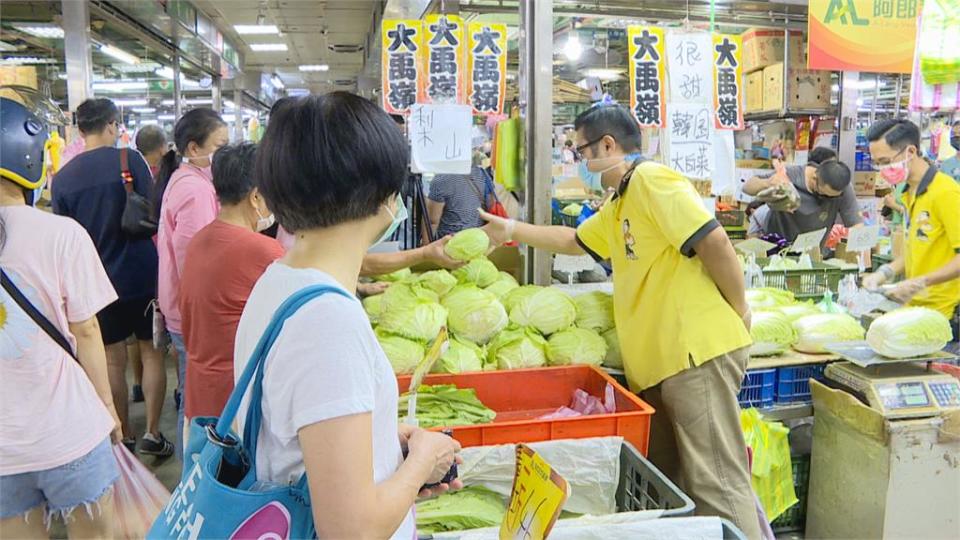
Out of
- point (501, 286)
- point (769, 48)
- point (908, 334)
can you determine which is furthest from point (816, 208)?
point (501, 286)

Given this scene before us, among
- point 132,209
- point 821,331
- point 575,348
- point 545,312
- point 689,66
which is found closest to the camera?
point 575,348

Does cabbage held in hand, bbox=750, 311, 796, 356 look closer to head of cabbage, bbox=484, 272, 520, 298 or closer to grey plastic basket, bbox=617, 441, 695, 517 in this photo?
head of cabbage, bbox=484, 272, 520, 298

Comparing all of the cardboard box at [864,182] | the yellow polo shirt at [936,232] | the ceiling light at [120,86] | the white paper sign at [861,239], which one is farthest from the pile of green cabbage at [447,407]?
the ceiling light at [120,86]

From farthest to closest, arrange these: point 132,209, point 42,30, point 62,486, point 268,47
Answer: point 268,47 < point 42,30 < point 132,209 < point 62,486

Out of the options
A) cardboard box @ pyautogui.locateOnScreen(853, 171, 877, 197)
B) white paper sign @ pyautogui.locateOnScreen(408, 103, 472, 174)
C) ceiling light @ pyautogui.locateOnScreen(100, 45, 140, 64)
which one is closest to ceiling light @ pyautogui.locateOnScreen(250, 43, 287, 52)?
ceiling light @ pyautogui.locateOnScreen(100, 45, 140, 64)

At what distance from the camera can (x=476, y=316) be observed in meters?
2.94

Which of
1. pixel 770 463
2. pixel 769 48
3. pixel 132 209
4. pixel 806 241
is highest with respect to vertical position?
pixel 769 48

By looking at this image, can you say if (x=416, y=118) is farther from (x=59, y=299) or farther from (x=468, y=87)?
(x=59, y=299)

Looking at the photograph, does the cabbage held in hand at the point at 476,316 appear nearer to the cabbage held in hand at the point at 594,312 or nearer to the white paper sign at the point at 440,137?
the cabbage held in hand at the point at 594,312

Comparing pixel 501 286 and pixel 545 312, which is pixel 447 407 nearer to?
pixel 545 312

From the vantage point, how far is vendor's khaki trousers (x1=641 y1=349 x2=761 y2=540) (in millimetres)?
2562

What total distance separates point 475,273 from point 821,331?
5.50 ft

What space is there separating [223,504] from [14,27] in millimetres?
7969

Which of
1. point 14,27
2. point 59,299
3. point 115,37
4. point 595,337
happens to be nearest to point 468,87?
point 595,337
